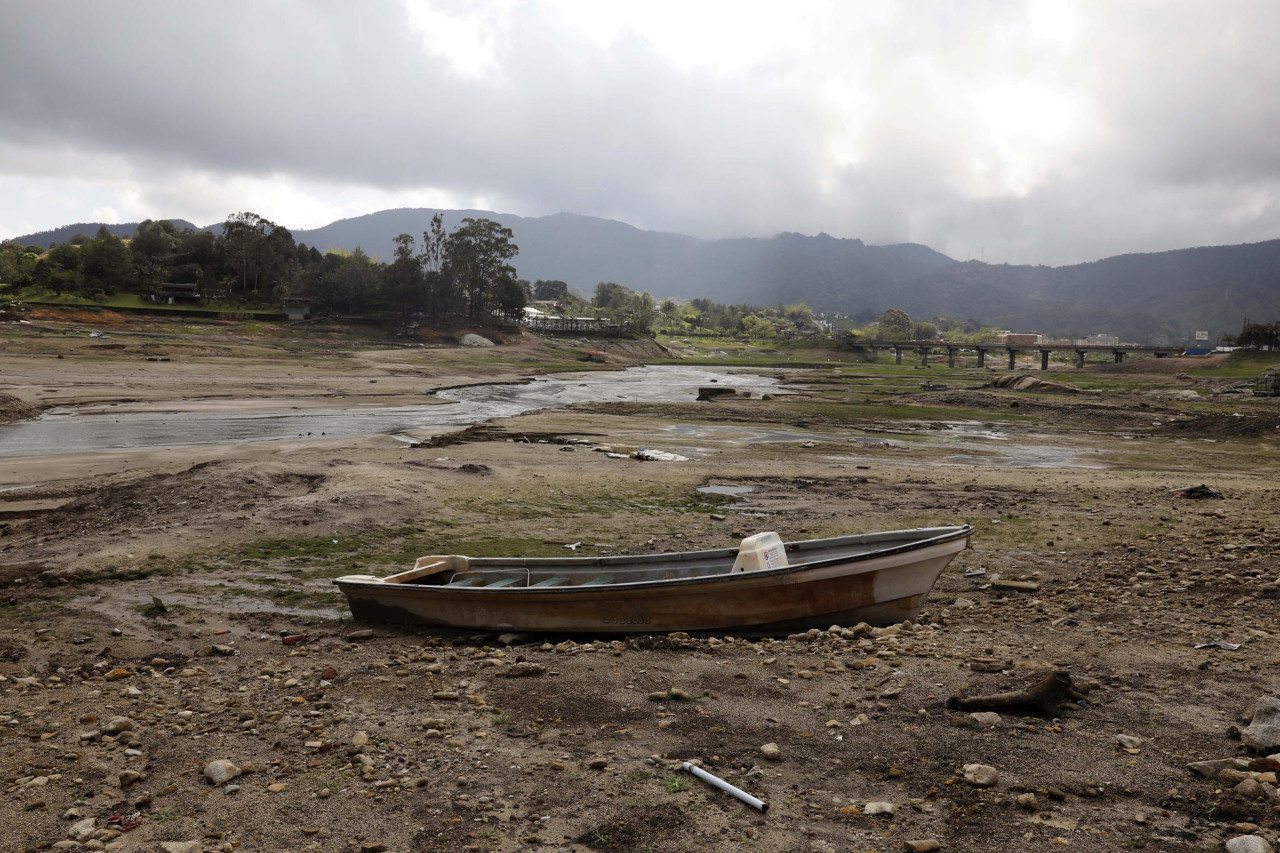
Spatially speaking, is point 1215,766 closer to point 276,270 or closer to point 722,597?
point 722,597

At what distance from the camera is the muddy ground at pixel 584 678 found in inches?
218

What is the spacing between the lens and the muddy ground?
5.53 metres

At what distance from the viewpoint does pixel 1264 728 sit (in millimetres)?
5922

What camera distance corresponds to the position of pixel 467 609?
1031 cm

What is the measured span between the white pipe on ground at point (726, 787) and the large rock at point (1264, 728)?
3.90 metres

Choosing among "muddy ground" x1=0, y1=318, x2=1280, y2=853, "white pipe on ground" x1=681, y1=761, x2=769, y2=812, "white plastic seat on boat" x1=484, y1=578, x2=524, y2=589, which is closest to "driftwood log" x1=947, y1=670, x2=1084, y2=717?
"muddy ground" x1=0, y1=318, x2=1280, y2=853

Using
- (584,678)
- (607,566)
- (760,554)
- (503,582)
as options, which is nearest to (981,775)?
(584,678)

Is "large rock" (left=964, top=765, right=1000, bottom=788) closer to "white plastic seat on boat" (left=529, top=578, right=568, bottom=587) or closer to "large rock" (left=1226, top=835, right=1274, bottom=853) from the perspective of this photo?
"large rock" (left=1226, top=835, right=1274, bottom=853)

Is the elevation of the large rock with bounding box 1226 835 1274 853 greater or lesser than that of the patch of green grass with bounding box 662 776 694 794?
greater

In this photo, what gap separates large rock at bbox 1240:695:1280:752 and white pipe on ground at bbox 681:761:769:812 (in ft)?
12.8

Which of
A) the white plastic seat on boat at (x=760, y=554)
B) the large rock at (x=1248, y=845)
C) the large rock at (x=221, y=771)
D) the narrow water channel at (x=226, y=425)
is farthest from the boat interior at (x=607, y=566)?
the narrow water channel at (x=226, y=425)

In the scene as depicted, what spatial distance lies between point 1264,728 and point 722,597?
5324 millimetres

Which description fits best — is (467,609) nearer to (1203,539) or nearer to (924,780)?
(924,780)

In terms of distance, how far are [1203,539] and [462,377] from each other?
62707 millimetres
